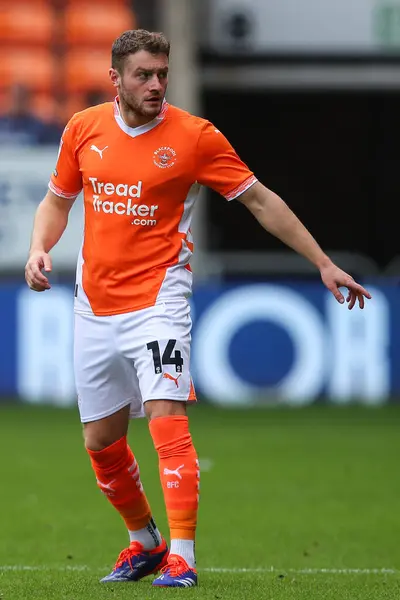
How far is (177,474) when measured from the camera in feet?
18.6

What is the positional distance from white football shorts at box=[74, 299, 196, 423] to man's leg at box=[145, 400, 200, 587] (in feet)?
0.33

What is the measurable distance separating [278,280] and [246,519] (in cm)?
757

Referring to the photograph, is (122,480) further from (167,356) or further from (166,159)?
(166,159)

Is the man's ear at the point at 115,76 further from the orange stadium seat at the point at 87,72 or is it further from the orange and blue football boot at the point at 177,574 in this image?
the orange stadium seat at the point at 87,72

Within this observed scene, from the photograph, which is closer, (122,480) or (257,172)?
(122,480)

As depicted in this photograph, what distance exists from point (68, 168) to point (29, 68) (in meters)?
12.4

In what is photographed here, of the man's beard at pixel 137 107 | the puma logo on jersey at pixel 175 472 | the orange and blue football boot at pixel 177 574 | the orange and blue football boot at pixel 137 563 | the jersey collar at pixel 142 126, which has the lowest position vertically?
the orange and blue football boot at pixel 137 563

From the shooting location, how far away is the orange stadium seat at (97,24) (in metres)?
18.2

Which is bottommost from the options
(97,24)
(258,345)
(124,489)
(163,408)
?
(258,345)

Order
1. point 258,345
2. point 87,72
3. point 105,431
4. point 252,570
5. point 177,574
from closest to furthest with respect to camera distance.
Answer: point 177,574, point 105,431, point 252,570, point 258,345, point 87,72

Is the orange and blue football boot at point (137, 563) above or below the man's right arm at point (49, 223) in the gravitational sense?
below

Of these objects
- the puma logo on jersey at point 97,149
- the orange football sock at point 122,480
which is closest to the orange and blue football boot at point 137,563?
the orange football sock at point 122,480

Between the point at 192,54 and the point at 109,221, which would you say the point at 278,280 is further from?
the point at 109,221

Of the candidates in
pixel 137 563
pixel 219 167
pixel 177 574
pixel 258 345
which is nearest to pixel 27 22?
pixel 258 345
